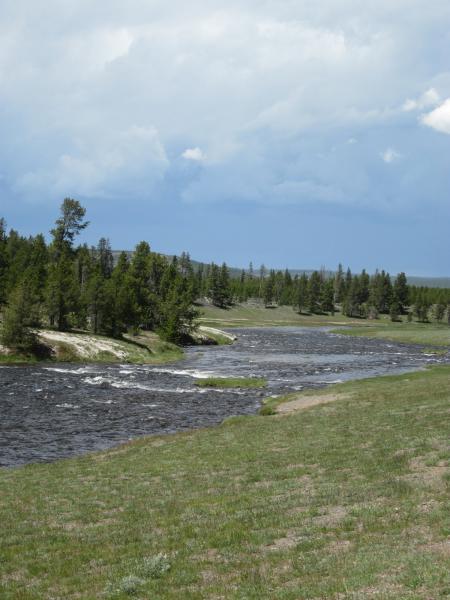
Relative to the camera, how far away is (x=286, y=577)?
12.9m

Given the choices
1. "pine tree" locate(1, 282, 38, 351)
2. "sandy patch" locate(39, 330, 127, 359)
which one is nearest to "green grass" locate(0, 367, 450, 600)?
"pine tree" locate(1, 282, 38, 351)

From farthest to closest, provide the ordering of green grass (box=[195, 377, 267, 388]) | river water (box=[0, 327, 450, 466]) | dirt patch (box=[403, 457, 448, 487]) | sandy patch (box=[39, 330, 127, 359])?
1. sandy patch (box=[39, 330, 127, 359])
2. green grass (box=[195, 377, 267, 388])
3. river water (box=[0, 327, 450, 466])
4. dirt patch (box=[403, 457, 448, 487])

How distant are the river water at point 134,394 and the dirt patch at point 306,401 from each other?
116 inches

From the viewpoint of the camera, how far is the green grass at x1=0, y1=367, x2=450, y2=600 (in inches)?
500

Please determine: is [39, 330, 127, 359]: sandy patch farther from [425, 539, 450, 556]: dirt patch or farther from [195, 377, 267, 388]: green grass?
[425, 539, 450, 556]: dirt patch

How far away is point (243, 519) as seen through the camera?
17.5m

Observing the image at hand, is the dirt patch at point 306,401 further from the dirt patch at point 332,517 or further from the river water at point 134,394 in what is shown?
the dirt patch at point 332,517

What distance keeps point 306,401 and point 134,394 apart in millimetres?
16679

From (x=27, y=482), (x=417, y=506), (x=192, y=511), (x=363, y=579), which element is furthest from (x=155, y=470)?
(x=363, y=579)

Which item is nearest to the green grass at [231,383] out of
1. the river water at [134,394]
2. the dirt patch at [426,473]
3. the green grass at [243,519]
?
the river water at [134,394]

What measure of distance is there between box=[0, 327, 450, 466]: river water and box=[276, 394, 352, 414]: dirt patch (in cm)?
295

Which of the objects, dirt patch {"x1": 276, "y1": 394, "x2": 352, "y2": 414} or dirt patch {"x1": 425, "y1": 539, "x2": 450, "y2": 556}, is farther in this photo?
dirt patch {"x1": 276, "y1": 394, "x2": 352, "y2": 414}

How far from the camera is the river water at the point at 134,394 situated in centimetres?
3603

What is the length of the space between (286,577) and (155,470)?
1373 centimetres
